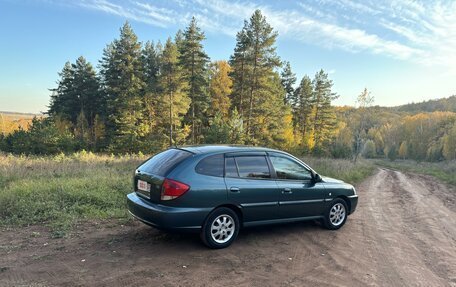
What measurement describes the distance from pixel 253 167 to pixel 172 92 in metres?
30.3

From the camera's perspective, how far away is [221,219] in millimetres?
5512

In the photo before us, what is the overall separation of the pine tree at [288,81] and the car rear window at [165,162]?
50.7 metres

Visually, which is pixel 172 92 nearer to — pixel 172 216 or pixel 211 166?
pixel 211 166

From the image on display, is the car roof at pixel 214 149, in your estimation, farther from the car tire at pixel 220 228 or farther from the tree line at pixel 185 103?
the tree line at pixel 185 103

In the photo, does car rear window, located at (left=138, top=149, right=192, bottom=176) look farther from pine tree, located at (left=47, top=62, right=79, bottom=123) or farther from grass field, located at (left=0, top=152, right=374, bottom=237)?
pine tree, located at (left=47, top=62, right=79, bottom=123)

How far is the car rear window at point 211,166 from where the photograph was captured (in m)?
5.36

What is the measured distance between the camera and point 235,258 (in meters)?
5.15

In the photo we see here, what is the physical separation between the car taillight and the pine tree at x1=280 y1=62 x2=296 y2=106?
2023 inches

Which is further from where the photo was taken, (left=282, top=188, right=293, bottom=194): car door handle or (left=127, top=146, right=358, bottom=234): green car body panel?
(left=282, top=188, right=293, bottom=194): car door handle

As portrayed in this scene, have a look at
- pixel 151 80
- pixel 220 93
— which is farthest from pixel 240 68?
pixel 151 80

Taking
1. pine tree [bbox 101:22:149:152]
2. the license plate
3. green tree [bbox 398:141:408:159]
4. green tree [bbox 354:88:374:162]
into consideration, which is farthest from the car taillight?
green tree [bbox 398:141:408:159]

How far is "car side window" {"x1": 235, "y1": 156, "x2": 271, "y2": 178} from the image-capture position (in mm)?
5859

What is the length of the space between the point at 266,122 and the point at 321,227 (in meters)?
28.8

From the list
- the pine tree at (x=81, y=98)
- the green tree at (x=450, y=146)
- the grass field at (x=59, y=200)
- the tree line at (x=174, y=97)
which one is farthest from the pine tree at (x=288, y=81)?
the grass field at (x=59, y=200)
